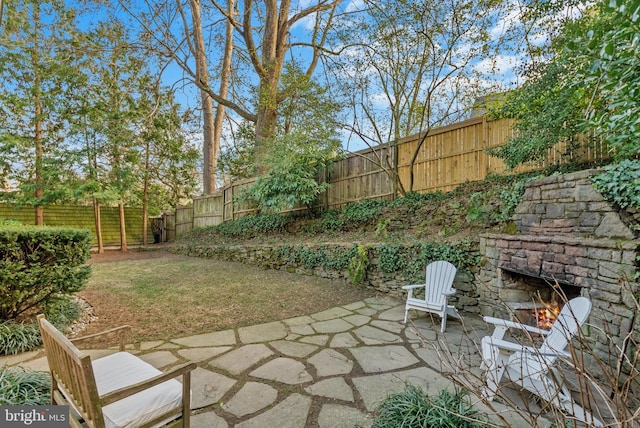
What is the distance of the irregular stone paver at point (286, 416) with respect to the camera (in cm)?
168

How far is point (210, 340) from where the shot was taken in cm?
283

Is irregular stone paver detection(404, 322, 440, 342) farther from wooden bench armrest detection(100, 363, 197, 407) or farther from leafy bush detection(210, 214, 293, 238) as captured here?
leafy bush detection(210, 214, 293, 238)

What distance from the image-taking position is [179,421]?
54.6 inches

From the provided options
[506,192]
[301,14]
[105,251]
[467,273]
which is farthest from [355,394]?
[105,251]

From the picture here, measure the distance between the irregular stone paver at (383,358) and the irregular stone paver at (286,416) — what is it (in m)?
0.64

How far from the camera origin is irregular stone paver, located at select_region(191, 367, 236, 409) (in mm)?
1879

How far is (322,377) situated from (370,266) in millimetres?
2705

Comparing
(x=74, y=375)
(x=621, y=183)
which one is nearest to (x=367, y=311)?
(x=621, y=183)

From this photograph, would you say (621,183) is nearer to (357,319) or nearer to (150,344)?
(357,319)

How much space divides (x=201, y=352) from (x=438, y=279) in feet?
8.82

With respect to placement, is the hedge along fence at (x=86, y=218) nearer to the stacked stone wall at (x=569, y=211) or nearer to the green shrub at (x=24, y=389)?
the green shrub at (x=24, y=389)

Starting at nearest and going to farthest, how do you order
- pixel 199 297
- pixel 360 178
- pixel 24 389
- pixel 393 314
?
pixel 24 389, pixel 393 314, pixel 199 297, pixel 360 178

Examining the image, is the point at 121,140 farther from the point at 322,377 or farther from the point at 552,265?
the point at 552,265

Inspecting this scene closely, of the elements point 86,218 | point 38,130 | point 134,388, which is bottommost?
point 134,388
